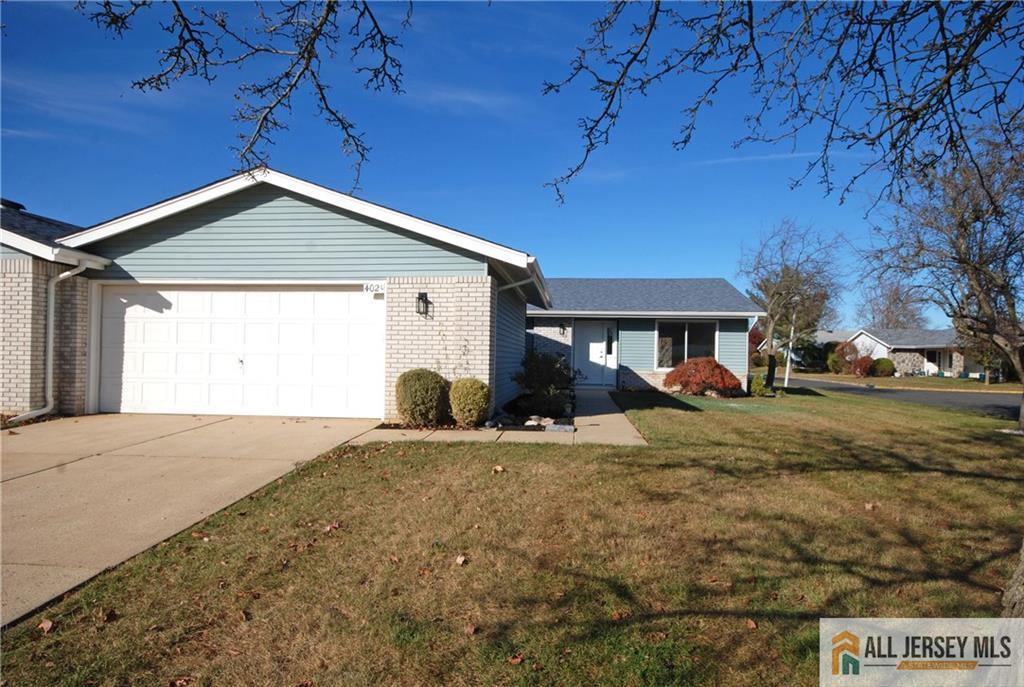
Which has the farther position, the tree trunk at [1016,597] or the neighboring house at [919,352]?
the neighboring house at [919,352]

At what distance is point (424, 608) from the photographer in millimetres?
3301

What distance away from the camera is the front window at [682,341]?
62.4 feet

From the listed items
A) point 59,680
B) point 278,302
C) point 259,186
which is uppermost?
point 259,186

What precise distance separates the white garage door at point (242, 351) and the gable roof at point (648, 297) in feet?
32.2

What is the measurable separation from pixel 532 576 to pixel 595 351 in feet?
53.8

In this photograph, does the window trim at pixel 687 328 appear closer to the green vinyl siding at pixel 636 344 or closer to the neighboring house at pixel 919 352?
the green vinyl siding at pixel 636 344

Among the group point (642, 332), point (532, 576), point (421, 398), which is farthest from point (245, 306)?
point (642, 332)

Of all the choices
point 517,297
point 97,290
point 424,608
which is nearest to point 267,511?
point 424,608

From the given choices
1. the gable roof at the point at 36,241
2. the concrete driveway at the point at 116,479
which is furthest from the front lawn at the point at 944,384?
the gable roof at the point at 36,241

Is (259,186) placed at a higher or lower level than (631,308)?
higher

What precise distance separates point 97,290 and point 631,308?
1460 centimetres

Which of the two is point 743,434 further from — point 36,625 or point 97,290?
point 97,290

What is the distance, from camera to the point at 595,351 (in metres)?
19.8

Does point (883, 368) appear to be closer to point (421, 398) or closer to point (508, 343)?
point (508, 343)
